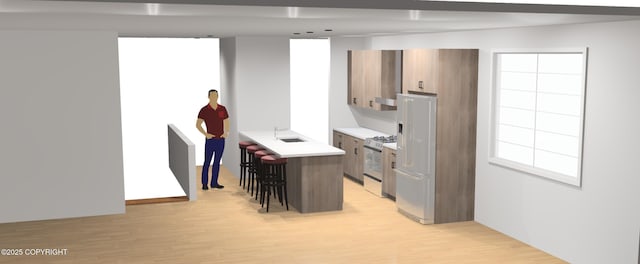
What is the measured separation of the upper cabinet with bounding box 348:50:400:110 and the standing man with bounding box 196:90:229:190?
2269 millimetres

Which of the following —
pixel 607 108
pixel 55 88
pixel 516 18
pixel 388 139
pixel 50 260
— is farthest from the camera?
pixel 388 139

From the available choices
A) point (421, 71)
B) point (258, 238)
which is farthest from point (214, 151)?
point (421, 71)

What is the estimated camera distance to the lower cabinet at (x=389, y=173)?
29.2ft

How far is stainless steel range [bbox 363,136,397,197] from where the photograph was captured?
948 centimetres

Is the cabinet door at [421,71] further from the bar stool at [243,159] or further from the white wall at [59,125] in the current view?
the white wall at [59,125]

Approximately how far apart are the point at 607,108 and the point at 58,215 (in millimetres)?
6446

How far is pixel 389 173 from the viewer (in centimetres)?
908

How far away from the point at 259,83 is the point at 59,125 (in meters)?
3.48

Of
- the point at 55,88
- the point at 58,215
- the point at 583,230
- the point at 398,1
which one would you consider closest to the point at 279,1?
the point at 398,1

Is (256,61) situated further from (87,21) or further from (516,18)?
(516,18)

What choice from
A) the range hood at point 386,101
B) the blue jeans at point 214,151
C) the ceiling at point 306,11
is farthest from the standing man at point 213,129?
the ceiling at point 306,11

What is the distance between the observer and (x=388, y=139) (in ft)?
31.7

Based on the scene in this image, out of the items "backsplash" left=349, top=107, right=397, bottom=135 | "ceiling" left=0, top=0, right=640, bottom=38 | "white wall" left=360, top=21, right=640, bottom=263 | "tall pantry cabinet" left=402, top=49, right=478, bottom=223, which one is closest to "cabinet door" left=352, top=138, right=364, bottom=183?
"backsplash" left=349, top=107, right=397, bottom=135

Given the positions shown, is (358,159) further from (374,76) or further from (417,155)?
(417,155)
